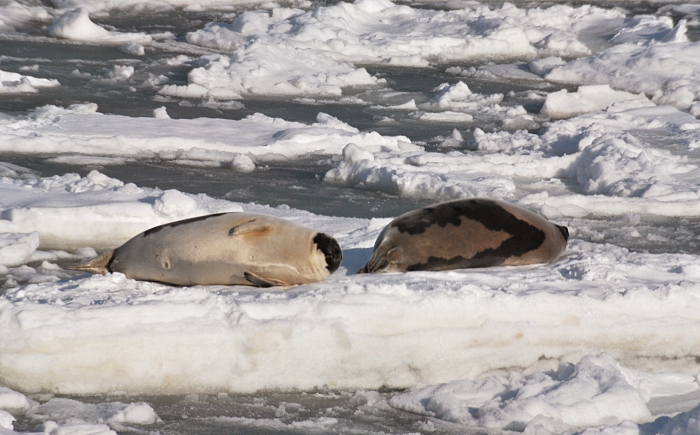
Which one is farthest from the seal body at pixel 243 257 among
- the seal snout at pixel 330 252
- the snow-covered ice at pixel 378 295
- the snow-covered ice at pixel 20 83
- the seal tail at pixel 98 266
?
the snow-covered ice at pixel 20 83

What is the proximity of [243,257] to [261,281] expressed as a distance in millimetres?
151

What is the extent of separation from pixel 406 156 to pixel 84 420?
538 cm

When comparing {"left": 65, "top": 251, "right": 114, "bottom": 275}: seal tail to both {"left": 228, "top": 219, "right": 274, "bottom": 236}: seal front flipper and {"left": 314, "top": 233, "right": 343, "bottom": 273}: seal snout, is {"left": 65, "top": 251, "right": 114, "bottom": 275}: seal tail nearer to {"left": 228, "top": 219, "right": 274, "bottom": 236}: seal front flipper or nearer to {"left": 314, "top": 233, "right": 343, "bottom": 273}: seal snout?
{"left": 228, "top": 219, "right": 274, "bottom": 236}: seal front flipper

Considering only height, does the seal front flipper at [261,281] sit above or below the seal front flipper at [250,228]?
below

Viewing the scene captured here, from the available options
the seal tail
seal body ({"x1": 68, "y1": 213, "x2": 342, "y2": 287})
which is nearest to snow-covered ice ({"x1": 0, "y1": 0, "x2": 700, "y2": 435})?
seal body ({"x1": 68, "y1": 213, "x2": 342, "y2": 287})

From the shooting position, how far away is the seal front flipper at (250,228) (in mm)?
3861

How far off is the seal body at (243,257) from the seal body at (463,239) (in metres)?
0.41

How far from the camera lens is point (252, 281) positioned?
382 centimetres

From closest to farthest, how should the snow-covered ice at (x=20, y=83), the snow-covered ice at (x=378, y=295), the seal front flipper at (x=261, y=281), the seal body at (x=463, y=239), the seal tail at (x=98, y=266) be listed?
1. the snow-covered ice at (x=378, y=295)
2. the seal front flipper at (x=261, y=281)
3. the seal tail at (x=98, y=266)
4. the seal body at (x=463, y=239)
5. the snow-covered ice at (x=20, y=83)

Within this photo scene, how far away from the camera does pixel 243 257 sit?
12.7ft

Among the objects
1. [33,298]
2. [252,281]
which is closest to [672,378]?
[252,281]

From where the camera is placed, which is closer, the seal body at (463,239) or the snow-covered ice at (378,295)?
the snow-covered ice at (378,295)

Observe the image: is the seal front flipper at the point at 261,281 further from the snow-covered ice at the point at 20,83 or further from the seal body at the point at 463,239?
the snow-covered ice at the point at 20,83

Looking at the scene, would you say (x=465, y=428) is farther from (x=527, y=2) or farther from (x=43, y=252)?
(x=527, y=2)
